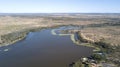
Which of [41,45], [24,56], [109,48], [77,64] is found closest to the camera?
[77,64]

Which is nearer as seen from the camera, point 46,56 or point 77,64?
point 77,64

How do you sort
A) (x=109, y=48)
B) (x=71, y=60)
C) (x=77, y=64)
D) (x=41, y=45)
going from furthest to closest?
1. (x=41, y=45)
2. (x=109, y=48)
3. (x=71, y=60)
4. (x=77, y=64)

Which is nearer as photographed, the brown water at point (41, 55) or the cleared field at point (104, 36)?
the brown water at point (41, 55)

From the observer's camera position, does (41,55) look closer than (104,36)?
Yes

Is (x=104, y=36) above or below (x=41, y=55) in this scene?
above

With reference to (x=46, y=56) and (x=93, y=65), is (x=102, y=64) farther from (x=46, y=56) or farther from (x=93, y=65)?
(x=46, y=56)

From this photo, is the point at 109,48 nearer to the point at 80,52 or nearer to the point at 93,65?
the point at 80,52

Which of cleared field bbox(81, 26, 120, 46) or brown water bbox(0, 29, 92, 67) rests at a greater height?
cleared field bbox(81, 26, 120, 46)

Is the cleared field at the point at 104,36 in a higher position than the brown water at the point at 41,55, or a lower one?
higher

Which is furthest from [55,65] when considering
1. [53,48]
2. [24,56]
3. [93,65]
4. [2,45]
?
[2,45]

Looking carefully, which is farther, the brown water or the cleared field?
the cleared field
